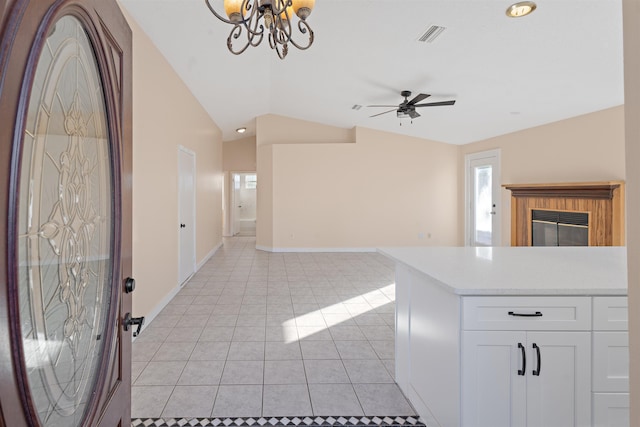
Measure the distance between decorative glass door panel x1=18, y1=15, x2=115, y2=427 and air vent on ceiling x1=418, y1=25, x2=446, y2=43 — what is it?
3161 mm

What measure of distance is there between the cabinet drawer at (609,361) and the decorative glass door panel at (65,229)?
72.0 inches

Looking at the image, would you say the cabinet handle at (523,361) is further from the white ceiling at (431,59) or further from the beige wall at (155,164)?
the beige wall at (155,164)

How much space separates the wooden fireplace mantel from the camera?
4062 millimetres

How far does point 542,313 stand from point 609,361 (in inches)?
14.0

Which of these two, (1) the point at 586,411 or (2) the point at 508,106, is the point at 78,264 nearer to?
(1) the point at 586,411

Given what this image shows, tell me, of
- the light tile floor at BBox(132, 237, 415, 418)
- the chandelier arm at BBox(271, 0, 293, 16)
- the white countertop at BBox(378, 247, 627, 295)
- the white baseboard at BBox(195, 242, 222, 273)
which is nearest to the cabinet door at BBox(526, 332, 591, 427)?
the white countertop at BBox(378, 247, 627, 295)

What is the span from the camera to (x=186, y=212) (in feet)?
16.5

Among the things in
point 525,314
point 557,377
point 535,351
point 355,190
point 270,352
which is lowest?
point 270,352

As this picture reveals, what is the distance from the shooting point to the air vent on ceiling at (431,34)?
324 cm

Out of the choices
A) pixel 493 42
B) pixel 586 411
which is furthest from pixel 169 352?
pixel 493 42

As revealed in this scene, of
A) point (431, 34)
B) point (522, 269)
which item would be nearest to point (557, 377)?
point (522, 269)

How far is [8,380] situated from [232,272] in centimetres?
511

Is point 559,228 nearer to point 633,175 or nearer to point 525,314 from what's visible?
point 525,314

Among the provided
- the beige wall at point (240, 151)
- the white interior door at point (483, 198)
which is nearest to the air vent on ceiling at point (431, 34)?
the white interior door at point (483, 198)
